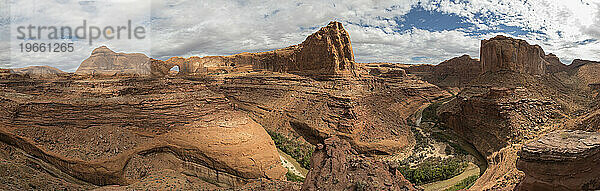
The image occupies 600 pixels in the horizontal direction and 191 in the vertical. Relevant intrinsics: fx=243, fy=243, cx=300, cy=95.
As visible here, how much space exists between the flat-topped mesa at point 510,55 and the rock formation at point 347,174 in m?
30.1

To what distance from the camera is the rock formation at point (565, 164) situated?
724cm

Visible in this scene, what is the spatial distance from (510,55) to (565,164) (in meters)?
28.0

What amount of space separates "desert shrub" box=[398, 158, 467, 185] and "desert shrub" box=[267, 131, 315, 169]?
7455 mm

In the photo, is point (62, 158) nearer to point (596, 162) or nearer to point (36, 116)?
point (36, 116)

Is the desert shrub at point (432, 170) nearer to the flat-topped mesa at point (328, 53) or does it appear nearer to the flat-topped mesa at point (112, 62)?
the flat-topped mesa at point (328, 53)

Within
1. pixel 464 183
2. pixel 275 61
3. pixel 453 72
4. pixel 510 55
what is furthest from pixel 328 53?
pixel 453 72

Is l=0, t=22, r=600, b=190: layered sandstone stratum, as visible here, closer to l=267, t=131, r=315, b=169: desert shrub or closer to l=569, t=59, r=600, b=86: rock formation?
l=267, t=131, r=315, b=169: desert shrub

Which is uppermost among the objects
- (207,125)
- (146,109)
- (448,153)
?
(146,109)

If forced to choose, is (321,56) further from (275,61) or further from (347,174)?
(347,174)

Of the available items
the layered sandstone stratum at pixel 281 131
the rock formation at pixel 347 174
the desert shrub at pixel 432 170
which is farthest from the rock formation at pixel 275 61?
the rock formation at pixel 347 174

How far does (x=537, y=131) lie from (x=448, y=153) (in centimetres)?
672

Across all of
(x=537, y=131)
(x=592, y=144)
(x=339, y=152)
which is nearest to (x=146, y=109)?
(x=339, y=152)

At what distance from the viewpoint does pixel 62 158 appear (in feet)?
40.1

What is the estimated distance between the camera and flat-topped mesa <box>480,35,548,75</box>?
28672 millimetres
